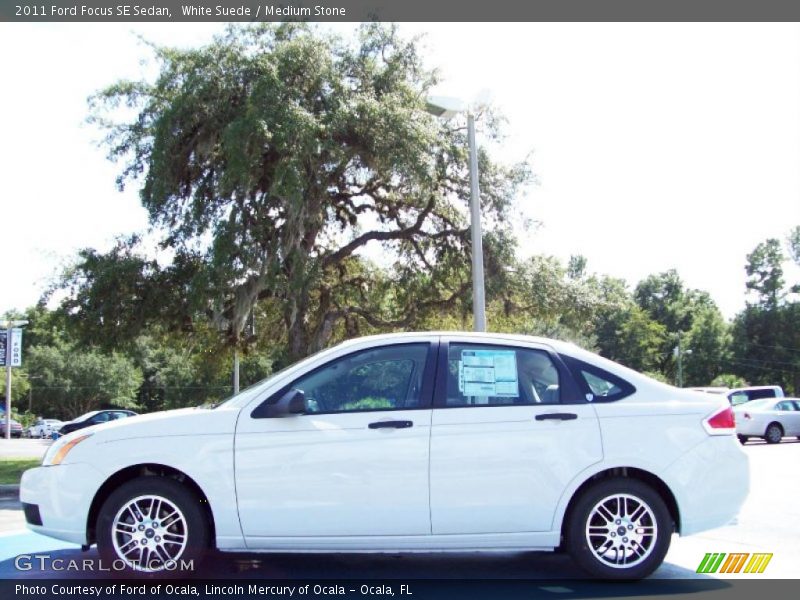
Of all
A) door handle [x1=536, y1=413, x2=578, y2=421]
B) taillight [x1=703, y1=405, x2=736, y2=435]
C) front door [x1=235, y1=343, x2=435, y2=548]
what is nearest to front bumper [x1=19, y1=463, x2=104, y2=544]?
front door [x1=235, y1=343, x2=435, y2=548]

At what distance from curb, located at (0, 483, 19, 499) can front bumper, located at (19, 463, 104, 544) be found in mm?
7404

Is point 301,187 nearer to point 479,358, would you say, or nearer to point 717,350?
point 479,358

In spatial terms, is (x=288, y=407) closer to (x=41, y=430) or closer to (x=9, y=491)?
(x=9, y=491)

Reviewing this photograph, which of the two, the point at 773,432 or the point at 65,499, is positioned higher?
the point at 65,499

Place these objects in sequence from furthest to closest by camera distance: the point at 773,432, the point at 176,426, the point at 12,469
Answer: the point at 773,432, the point at 12,469, the point at 176,426

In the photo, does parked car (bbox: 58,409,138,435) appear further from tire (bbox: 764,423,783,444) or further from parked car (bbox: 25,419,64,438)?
parked car (bbox: 25,419,64,438)

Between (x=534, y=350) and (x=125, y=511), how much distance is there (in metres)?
3.13

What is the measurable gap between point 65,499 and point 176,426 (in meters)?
0.91

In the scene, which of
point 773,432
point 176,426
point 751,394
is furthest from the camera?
point 751,394

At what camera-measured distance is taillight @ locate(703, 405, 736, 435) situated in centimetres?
551

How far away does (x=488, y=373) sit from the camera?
18.4 ft

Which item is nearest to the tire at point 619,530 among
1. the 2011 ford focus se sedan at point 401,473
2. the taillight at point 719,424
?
the 2011 ford focus se sedan at point 401,473

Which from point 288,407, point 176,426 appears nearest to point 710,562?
point 288,407

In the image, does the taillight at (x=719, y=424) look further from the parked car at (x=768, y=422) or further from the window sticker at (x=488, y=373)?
the parked car at (x=768, y=422)
